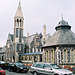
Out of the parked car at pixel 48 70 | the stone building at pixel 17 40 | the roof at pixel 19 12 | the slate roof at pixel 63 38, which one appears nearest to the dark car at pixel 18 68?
the parked car at pixel 48 70

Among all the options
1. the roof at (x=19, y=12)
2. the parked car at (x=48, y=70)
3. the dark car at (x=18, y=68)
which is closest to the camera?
the parked car at (x=48, y=70)

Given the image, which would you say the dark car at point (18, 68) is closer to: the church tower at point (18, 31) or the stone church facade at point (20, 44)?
the stone church facade at point (20, 44)

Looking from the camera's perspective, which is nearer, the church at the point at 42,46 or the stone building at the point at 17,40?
the church at the point at 42,46

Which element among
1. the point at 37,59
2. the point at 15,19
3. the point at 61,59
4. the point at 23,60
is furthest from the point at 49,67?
the point at 15,19

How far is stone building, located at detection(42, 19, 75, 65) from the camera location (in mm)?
21891

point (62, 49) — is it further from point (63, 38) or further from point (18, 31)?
point (18, 31)

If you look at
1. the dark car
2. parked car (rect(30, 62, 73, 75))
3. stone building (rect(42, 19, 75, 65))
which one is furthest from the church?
parked car (rect(30, 62, 73, 75))

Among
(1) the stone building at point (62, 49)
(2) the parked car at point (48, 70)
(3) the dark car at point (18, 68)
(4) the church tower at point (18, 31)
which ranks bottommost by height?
(3) the dark car at point (18, 68)

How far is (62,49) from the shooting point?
2198cm

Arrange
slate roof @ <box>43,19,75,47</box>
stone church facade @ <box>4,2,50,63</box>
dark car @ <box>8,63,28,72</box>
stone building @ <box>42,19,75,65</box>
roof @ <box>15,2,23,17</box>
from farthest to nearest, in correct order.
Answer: roof @ <box>15,2,23,17</box> → stone church facade @ <box>4,2,50,63</box> → slate roof @ <box>43,19,75,47</box> → stone building @ <box>42,19,75,65</box> → dark car @ <box>8,63,28,72</box>

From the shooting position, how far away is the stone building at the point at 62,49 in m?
21.9

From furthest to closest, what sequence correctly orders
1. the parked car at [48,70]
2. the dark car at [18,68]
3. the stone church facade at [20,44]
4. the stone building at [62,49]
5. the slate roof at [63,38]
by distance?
the stone church facade at [20,44] < the slate roof at [63,38] < the stone building at [62,49] < the dark car at [18,68] < the parked car at [48,70]

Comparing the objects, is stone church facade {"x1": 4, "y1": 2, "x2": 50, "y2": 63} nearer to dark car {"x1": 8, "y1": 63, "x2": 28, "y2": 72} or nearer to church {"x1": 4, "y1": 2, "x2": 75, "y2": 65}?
church {"x1": 4, "y1": 2, "x2": 75, "y2": 65}

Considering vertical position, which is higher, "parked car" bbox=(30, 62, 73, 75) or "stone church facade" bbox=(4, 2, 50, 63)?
"stone church facade" bbox=(4, 2, 50, 63)
